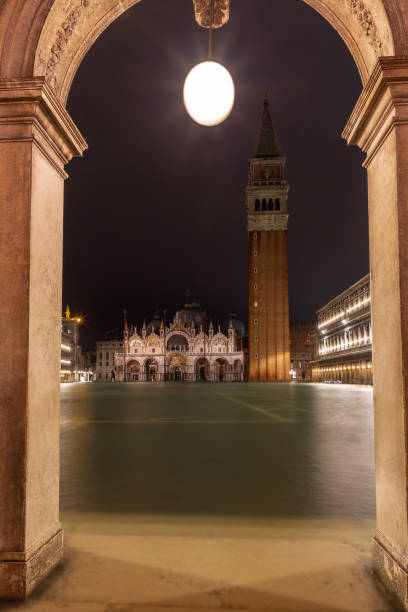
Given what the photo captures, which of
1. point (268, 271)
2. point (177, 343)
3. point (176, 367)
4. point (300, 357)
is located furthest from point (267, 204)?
point (176, 367)

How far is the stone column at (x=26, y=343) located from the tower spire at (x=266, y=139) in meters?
87.0

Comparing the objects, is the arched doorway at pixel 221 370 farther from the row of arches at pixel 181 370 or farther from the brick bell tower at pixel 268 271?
the brick bell tower at pixel 268 271

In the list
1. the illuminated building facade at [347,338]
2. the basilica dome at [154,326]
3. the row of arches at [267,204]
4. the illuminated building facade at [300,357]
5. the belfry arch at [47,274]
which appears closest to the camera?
the belfry arch at [47,274]

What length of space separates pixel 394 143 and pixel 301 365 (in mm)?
104798

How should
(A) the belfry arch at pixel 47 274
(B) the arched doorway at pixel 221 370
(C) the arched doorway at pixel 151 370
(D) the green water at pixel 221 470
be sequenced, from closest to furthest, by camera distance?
1. (A) the belfry arch at pixel 47 274
2. (D) the green water at pixel 221 470
3. (B) the arched doorway at pixel 221 370
4. (C) the arched doorway at pixel 151 370

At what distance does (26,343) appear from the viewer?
3586 mm

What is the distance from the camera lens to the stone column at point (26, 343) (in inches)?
138

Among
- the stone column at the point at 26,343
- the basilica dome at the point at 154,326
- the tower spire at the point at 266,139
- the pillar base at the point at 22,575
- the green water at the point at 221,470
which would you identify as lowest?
the green water at the point at 221,470

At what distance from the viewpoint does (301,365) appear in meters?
106

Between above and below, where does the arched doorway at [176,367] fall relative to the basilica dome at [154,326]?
below

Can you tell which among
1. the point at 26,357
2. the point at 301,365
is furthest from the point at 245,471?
the point at 301,365

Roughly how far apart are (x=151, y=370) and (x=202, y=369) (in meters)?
11.0

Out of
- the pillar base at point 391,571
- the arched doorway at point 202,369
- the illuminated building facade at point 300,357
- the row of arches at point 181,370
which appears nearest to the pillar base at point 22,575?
the pillar base at point 391,571

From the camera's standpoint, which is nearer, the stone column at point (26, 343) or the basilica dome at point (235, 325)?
the stone column at point (26, 343)
